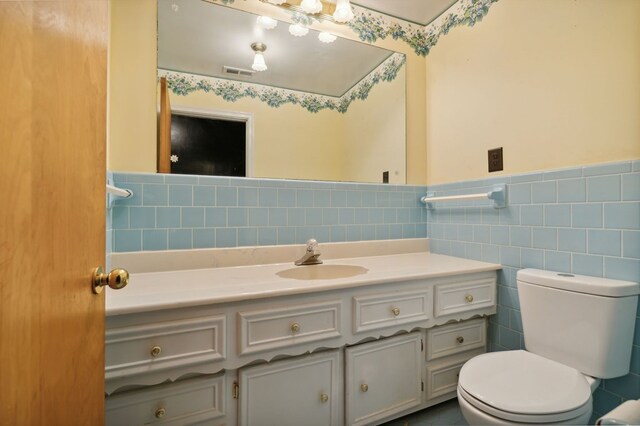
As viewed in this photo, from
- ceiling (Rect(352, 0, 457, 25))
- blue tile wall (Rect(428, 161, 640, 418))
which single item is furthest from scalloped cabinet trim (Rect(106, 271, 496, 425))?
ceiling (Rect(352, 0, 457, 25))

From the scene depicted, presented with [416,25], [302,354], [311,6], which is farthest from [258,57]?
[302,354]

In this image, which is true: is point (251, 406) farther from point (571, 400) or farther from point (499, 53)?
point (499, 53)

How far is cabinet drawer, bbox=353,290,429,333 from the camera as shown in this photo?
1.22m

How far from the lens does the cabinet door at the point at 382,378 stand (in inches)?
48.8

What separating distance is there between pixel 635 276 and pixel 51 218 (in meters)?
1.72

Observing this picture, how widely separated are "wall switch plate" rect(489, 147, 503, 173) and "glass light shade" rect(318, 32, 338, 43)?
3.67ft

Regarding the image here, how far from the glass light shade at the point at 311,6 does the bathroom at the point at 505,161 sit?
0.79 ft

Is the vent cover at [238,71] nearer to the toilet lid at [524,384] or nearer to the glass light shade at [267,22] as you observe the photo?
the glass light shade at [267,22]

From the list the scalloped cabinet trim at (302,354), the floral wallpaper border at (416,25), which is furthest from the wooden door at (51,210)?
the floral wallpaper border at (416,25)

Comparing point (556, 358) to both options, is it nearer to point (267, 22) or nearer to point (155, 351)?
point (155, 351)

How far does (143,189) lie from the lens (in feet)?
4.52

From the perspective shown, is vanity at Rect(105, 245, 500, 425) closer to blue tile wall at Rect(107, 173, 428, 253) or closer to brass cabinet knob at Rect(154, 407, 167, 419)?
brass cabinet knob at Rect(154, 407, 167, 419)

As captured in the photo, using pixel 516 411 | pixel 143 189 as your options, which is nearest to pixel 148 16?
pixel 143 189

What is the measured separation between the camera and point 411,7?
1.87m
